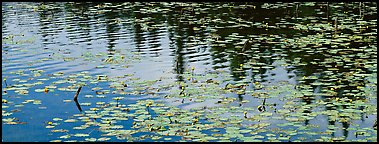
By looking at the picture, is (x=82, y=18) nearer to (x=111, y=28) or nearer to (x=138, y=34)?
(x=111, y=28)

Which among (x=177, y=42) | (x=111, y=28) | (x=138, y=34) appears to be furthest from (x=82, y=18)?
(x=177, y=42)

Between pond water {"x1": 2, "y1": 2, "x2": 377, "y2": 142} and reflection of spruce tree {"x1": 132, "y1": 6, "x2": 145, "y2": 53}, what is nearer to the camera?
pond water {"x1": 2, "y1": 2, "x2": 377, "y2": 142}

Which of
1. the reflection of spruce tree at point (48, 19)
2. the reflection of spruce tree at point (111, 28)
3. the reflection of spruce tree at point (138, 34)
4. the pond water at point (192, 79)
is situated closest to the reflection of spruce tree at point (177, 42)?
the pond water at point (192, 79)

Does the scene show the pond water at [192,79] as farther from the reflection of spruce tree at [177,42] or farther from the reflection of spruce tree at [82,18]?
the reflection of spruce tree at [82,18]

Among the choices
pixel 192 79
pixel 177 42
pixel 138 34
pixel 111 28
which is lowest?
pixel 192 79

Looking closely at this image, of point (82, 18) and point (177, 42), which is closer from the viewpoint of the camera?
point (177, 42)

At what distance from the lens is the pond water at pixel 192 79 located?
398 inches

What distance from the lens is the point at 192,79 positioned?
1402 centimetres

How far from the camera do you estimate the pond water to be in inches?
398

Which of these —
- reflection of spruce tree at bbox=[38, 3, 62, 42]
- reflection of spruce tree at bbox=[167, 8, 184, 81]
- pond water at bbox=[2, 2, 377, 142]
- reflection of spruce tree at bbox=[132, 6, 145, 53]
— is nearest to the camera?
pond water at bbox=[2, 2, 377, 142]

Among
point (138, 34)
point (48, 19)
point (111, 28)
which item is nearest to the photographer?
point (138, 34)

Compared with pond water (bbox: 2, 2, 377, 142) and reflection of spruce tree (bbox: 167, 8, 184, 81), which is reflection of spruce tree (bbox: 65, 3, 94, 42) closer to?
pond water (bbox: 2, 2, 377, 142)

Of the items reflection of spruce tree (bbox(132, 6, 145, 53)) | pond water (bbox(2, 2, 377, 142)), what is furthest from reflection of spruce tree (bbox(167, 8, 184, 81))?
reflection of spruce tree (bbox(132, 6, 145, 53))

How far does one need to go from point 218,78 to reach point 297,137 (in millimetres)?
4790
